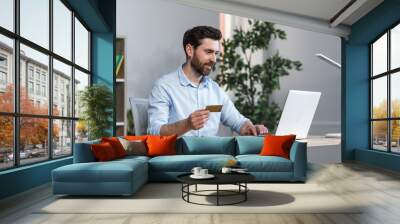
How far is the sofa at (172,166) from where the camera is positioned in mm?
4430

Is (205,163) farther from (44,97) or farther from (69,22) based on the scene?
(69,22)

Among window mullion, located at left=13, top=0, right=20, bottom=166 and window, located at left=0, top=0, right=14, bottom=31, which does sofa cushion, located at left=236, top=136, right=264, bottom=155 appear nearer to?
window mullion, located at left=13, top=0, right=20, bottom=166

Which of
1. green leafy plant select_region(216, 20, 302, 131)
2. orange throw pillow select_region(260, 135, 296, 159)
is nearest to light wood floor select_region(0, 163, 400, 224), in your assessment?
orange throw pillow select_region(260, 135, 296, 159)

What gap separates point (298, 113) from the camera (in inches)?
259

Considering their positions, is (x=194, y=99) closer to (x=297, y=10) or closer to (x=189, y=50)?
(x=189, y=50)

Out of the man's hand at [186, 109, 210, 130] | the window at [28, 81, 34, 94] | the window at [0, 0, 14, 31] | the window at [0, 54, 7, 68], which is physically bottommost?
the man's hand at [186, 109, 210, 130]

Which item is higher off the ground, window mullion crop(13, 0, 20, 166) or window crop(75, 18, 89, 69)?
window crop(75, 18, 89, 69)

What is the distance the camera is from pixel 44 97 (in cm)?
562

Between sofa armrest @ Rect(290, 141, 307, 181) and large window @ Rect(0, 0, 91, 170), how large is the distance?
3.32 meters

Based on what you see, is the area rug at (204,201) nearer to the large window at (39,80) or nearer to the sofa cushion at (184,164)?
the sofa cushion at (184,164)

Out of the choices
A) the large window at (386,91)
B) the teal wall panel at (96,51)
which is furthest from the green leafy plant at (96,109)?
the large window at (386,91)

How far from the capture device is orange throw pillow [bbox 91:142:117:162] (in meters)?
5.12

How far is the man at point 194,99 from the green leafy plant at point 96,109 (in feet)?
2.66

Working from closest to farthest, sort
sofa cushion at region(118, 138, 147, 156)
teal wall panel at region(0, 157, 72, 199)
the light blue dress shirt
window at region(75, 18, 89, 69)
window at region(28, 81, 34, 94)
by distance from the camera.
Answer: teal wall panel at region(0, 157, 72, 199)
window at region(28, 81, 34, 94)
sofa cushion at region(118, 138, 147, 156)
the light blue dress shirt
window at region(75, 18, 89, 69)
